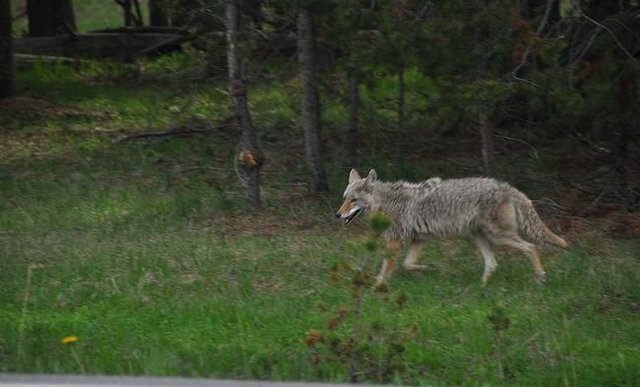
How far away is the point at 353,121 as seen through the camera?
16.1 meters

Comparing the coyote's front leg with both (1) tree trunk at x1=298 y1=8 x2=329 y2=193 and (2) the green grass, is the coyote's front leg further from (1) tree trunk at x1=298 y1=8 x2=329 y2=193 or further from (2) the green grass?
(2) the green grass

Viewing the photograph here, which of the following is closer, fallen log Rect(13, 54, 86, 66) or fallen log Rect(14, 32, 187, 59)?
fallen log Rect(13, 54, 86, 66)

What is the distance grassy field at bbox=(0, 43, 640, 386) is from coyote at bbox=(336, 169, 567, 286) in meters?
0.28

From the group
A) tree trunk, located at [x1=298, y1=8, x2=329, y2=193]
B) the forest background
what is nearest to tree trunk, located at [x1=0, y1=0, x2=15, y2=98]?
the forest background

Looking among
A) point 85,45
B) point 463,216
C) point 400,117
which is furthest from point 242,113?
point 85,45

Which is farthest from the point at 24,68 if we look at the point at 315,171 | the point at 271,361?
the point at 271,361

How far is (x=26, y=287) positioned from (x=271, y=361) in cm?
277

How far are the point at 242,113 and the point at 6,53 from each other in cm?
883

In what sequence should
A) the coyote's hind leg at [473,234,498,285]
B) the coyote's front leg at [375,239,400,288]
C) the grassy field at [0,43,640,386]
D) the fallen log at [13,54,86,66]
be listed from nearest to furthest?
the grassy field at [0,43,640,386], the coyote's front leg at [375,239,400,288], the coyote's hind leg at [473,234,498,285], the fallen log at [13,54,86,66]

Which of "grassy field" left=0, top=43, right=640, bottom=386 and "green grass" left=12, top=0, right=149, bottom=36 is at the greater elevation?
"grassy field" left=0, top=43, right=640, bottom=386

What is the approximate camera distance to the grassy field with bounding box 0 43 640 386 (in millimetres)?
8992

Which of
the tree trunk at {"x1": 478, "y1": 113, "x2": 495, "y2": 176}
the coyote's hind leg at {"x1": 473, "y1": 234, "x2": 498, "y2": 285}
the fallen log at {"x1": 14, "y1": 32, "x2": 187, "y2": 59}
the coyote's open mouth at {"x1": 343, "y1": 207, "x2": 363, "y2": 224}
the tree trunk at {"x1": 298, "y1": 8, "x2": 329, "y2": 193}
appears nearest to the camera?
the coyote's hind leg at {"x1": 473, "y1": 234, "x2": 498, "y2": 285}

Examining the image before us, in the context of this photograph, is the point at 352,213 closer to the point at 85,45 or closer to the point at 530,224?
the point at 530,224

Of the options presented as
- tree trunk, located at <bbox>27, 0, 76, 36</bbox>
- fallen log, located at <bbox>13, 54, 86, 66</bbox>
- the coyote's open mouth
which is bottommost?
fallen log, located at <bbox>13, 54, 86, 66</bbox>
